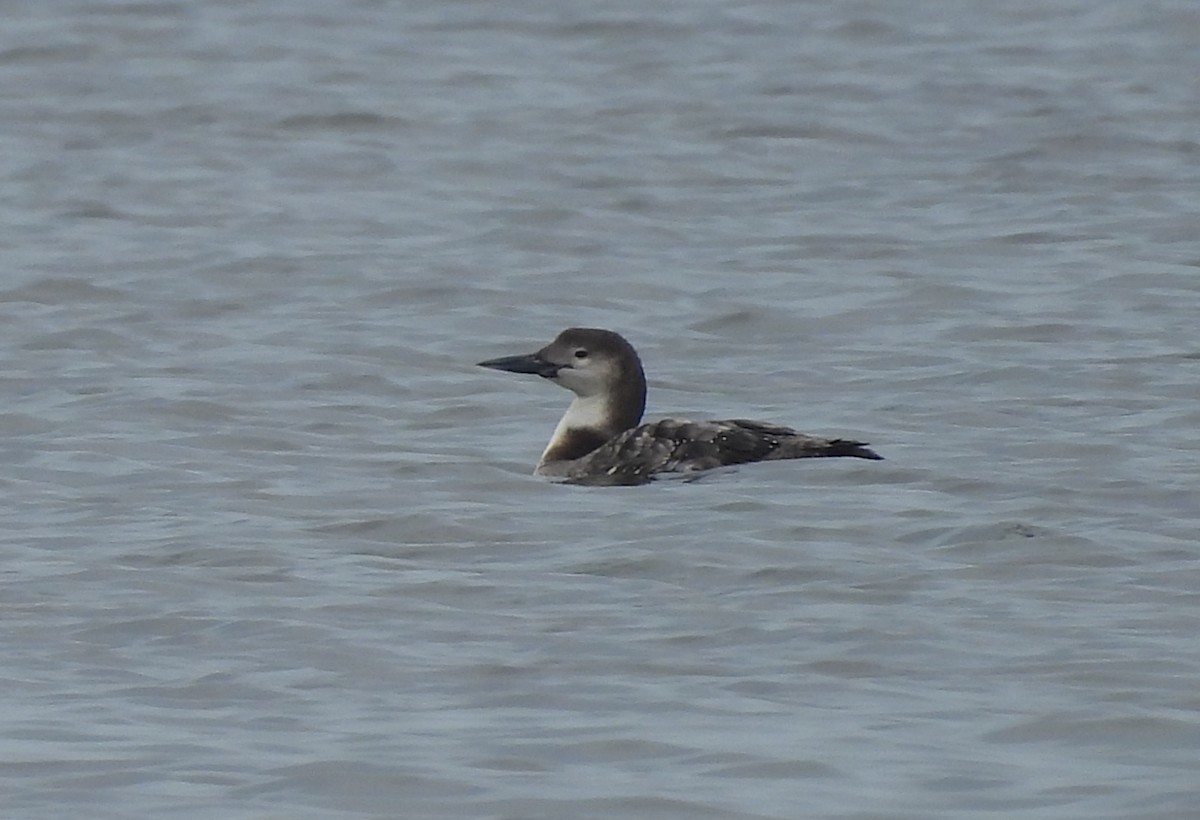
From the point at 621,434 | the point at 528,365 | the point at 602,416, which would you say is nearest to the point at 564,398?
the point at 528,365

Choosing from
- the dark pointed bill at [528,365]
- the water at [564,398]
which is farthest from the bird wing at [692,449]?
the dark pointed bill at [528,365]

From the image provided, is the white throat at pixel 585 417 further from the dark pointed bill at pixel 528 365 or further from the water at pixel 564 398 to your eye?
the water at pixel 564 398

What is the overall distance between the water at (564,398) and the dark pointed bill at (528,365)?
32 centimetres

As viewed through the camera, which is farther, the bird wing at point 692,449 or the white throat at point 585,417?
the white throat at point 585,417

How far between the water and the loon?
0.42ft

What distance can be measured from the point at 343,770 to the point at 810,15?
1733 cm

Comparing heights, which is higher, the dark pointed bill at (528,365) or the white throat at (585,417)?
the dark pointed bill at (528,365)

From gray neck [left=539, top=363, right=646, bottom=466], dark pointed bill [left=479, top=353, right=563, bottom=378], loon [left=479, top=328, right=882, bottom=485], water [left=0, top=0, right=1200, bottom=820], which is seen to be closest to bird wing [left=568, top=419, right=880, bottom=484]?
loon [left=479, top=328, right=882, bottom=485]

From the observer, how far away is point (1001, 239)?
15.0 m

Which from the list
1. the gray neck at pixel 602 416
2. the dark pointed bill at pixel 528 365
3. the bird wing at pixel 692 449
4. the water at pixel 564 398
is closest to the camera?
the water at pixel 564 398

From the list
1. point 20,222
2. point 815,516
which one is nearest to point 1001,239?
point 20,222

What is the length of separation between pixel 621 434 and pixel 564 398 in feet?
5.29

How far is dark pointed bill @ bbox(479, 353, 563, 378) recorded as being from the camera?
10578 mm

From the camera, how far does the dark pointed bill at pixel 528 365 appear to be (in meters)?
10.6
